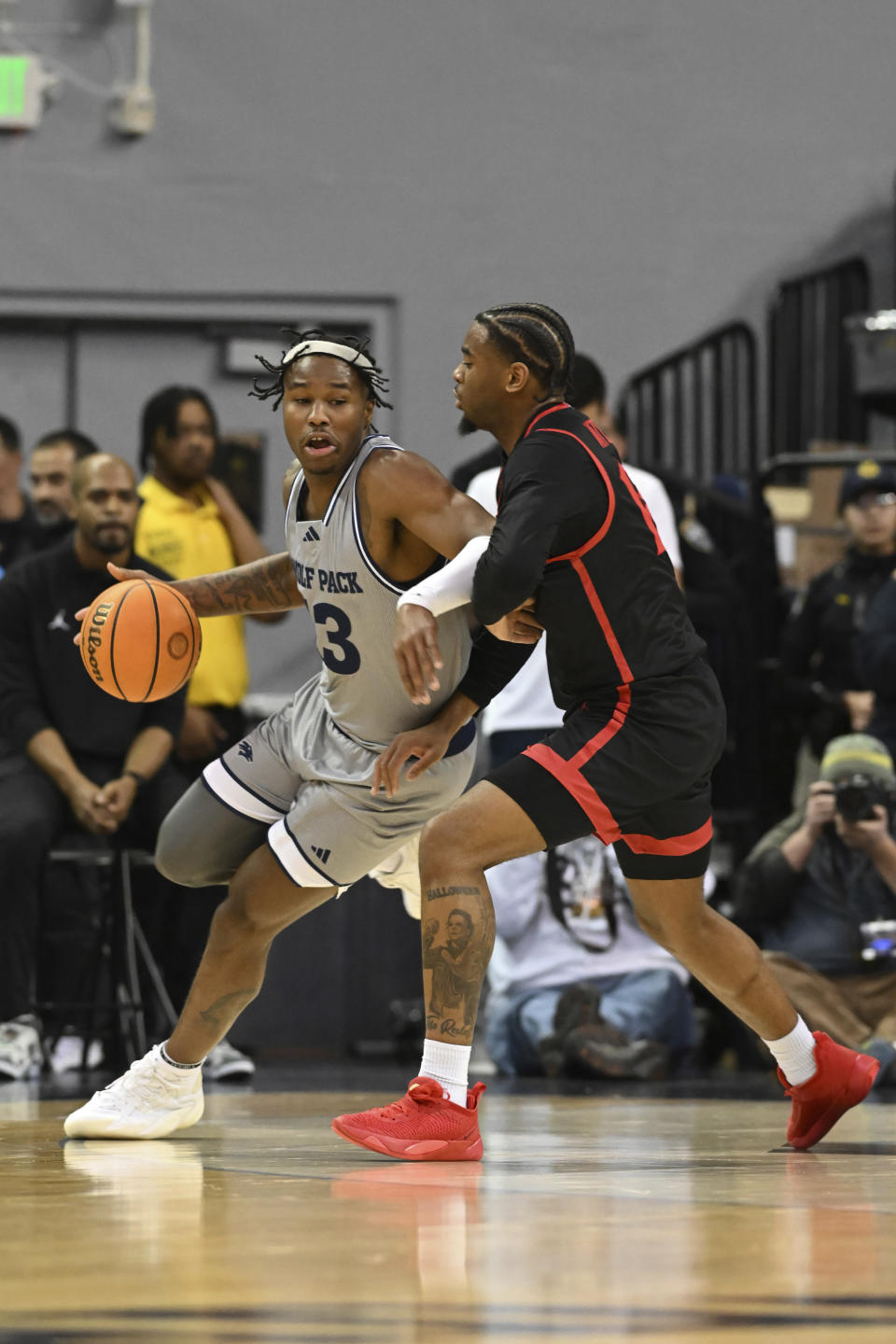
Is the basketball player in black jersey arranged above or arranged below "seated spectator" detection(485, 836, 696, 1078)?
above

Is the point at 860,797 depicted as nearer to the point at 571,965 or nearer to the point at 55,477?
the point at 571,965

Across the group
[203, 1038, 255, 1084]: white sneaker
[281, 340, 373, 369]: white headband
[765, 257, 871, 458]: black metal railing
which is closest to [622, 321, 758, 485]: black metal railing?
[765, 257, 871, 458]: black metal railing

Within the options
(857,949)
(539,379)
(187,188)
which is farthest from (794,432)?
(539,379)

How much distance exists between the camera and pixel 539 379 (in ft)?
12.4

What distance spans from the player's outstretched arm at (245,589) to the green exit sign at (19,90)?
588 cm

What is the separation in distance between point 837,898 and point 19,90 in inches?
228

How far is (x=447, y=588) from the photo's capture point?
360 centimetres

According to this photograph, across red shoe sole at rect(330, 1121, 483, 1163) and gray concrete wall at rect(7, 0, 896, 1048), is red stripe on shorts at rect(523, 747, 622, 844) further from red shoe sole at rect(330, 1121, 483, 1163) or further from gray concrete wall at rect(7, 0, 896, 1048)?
gray concrete wall at rect(7, 0, 896, 1048)

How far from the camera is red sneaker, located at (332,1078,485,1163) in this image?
11.4 ft

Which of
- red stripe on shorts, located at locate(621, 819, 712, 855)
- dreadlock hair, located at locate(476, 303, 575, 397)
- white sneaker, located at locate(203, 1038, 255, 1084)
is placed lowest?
white sneaker, located at locate(203, 1038, 255, 1084)

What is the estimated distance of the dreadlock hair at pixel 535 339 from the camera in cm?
377

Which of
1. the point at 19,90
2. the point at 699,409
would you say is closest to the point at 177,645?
the point at 699,409

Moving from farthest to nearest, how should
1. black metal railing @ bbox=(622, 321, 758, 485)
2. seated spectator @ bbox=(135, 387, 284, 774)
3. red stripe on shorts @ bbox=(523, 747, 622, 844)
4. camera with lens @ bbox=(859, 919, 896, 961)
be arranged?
black metal railing @ bbox=(622, 321, 758, 485)
seated spectator @ bbox=(135, 387, 284, 774)
camera with lens @ bbox=(859, 919, 896, 961)
red stripe on shorts @ bbox=(523, 747, 622, 844)

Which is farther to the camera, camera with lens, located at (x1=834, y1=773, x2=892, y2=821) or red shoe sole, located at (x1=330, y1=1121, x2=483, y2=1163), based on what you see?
camera with lens, located at (x1=834, y1=773, x2=892, y2=821)
